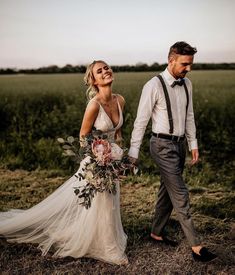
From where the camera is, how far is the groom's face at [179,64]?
12.0 feet

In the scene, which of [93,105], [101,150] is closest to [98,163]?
[101,150]

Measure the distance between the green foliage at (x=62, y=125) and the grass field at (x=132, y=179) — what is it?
0.6 inches

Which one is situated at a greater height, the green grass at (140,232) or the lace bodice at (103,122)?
the lace bodice at (103,122)

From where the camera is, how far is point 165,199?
13.7ft

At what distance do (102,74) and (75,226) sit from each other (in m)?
1.33

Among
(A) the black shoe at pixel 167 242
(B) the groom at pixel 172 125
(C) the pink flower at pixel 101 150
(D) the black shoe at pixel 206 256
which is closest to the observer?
(C) the pink flower at pixel 101 150

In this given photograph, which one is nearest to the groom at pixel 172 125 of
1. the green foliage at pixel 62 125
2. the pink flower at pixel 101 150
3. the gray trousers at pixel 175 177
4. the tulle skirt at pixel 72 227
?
the gray trousers at pixel 175 177

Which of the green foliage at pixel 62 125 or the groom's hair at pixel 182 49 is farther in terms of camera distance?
the green foliage at pixel 62 125

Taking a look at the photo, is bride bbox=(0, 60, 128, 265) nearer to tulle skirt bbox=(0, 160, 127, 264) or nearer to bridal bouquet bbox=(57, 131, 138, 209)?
tulle skirt bbox=(0, 160, 127, 264)

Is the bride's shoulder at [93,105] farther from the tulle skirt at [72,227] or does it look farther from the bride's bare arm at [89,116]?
the tulle skirt at [72,227]

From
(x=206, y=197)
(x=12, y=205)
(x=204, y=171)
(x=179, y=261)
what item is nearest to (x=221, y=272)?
(x=179, y=261)

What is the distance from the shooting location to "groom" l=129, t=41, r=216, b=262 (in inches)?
146

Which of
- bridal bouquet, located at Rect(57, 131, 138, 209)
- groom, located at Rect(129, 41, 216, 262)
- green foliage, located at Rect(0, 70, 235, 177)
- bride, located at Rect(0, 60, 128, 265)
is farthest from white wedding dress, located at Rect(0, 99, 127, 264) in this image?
green foliage, located at Rect(0, 70, 235, 177)

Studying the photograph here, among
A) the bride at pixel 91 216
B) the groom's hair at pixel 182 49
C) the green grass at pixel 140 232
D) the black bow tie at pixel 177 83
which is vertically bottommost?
the green grass at pixel 140 232
